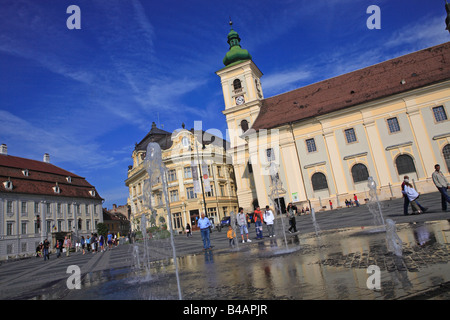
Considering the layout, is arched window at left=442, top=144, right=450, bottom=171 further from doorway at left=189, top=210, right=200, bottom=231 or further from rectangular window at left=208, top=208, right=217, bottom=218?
doorway at left=189, top=210, right=200, bottom=231

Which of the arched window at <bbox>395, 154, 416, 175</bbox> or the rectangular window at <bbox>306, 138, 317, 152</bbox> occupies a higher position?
the rectangular window at <bbox>306, 138, 317, 152</bbox>

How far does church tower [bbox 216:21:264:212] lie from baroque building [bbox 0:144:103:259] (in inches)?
1013

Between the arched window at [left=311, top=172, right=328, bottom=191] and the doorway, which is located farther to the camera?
the doorway

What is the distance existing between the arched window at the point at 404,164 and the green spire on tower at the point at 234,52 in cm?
2462

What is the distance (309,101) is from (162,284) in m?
37.4

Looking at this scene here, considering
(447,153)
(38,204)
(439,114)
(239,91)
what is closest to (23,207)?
(38,204)

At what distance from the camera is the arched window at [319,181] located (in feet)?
116

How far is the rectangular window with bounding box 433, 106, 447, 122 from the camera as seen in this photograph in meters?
31.0

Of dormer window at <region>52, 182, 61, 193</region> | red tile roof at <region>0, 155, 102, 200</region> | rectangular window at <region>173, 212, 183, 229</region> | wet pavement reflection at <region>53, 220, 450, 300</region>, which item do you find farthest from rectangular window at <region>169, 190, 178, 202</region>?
wet pavement reflection at <region>53, 220, 450, 300</region>

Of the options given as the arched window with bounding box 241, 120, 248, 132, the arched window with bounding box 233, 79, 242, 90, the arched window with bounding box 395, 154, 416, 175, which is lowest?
the arched window with bounding box 395, 154, 416, 175

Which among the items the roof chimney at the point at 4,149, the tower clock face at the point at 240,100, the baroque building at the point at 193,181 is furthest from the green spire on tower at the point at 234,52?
the roof chimney at the point at 4,149
